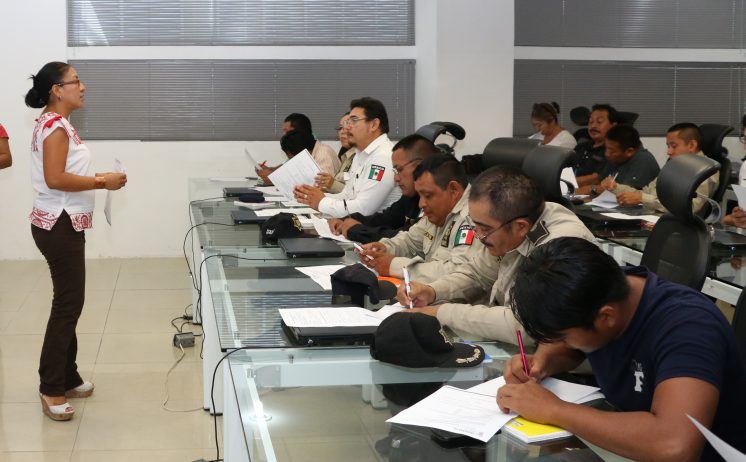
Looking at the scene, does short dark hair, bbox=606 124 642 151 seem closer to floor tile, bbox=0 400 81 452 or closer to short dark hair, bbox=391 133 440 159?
short dark hair, bbox=391 133 440 159

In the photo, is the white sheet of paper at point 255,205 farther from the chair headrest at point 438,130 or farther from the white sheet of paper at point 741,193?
the white sheet of paper at point 741,193

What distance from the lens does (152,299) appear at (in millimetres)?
6180

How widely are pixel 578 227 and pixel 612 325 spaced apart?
824 millimetres

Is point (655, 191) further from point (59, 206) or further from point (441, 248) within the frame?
point (59, 206)

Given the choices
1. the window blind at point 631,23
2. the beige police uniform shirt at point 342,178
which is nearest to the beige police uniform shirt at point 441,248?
the beige police uniform shirt at point 342,178

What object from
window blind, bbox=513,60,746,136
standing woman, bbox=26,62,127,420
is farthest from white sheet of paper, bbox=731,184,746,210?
window blind, bbox=513,60,746,136

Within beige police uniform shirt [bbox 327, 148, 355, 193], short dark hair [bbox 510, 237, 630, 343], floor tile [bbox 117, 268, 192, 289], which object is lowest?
floor tile [bbox 117, 268, 192, 289]

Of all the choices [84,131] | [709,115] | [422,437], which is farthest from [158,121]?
[422,437]

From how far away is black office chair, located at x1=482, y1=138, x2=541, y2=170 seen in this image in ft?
10.5

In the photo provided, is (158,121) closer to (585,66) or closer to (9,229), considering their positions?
(9,229)

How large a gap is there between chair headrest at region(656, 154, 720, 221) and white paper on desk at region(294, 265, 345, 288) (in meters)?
1.06

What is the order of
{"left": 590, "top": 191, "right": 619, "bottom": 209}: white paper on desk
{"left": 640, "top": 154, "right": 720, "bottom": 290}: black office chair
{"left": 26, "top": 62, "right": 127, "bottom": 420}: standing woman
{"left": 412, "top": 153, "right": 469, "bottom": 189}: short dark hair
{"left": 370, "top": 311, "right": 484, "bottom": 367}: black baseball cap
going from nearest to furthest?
{"left": 370, "top": 311, "right": 484, "bottom": 367}: black baseball cap, {"left": 640, "top": 154, "right": 720, "bottom": 290}: black office chair, {"left": 412, "top": 153, "right": 469, "bottom": 189}: short dark hair, {"left": 26, "top": 62, "right": 127, "bottom": 420}: standing woman, {"left": 590, "top": 191, "right": 619, "bottom": 209}: white paper on desk

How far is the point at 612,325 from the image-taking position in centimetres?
168

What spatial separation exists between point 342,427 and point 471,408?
0.87 feet
